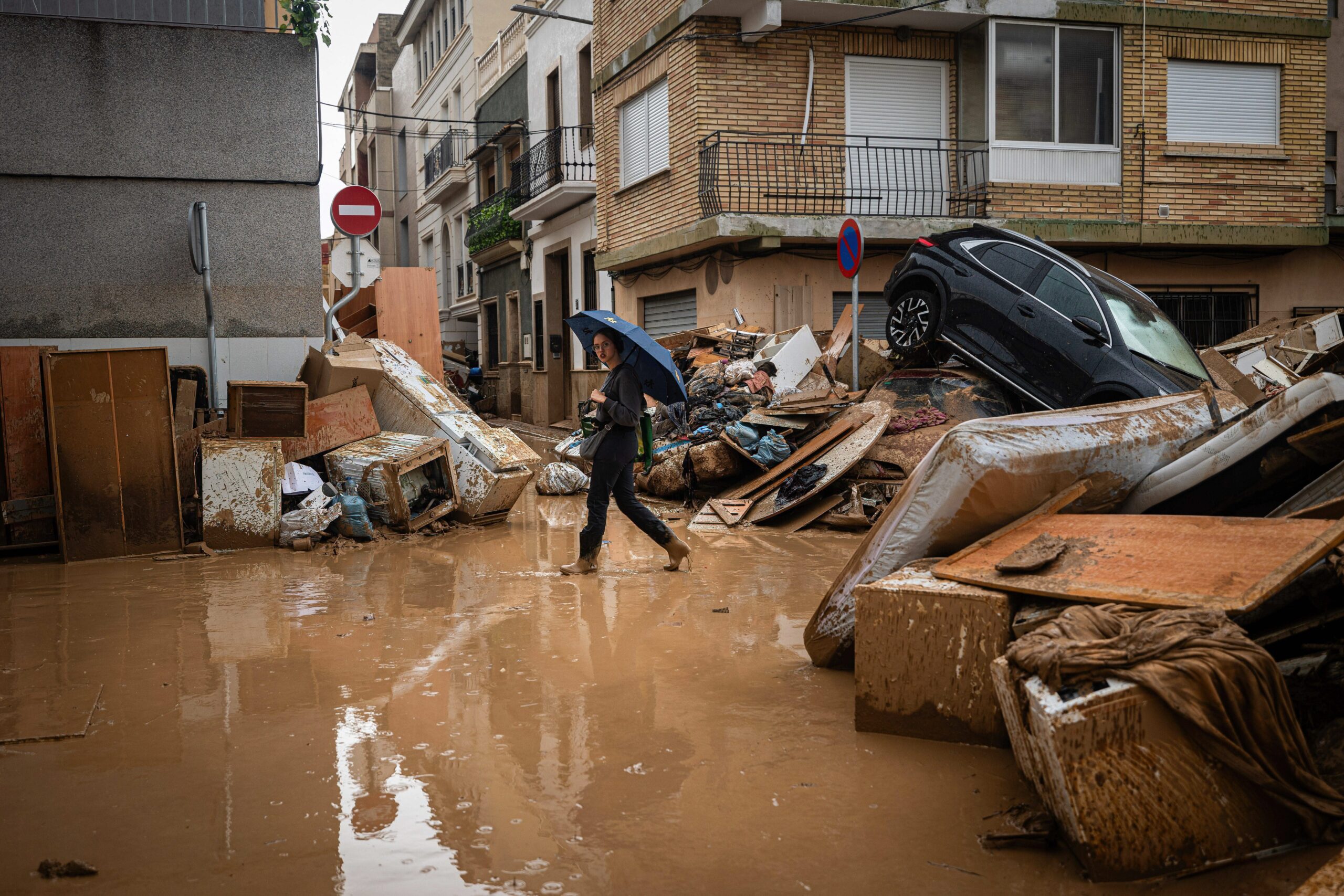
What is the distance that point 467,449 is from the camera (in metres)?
9.44

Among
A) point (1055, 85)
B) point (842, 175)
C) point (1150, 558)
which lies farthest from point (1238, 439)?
point (1055, 85)

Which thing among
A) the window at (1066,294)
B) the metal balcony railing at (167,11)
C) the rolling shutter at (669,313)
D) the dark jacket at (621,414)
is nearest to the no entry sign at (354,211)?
the metal balcony railing at (167,11)

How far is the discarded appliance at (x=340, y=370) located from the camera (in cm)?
941

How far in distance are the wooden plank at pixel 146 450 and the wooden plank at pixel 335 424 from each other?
3.77 ft

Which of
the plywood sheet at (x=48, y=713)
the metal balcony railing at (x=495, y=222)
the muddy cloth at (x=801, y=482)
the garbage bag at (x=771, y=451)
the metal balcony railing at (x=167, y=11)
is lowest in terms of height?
the plywood sheet at (x=48, y=713)

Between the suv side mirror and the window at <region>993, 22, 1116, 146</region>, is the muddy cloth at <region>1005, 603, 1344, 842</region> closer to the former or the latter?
the suv side mirror

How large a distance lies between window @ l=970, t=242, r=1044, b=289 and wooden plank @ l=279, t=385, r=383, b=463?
6.44 meters

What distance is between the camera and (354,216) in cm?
1073

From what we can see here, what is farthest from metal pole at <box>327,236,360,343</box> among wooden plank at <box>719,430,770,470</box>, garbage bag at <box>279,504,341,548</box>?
wooden plank at <box>719,430,770,470</box>

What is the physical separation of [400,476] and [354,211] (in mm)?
3493

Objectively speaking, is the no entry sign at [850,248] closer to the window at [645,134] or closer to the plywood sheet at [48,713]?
the window at [645,134]

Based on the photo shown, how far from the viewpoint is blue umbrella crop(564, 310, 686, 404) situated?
23.2 feet

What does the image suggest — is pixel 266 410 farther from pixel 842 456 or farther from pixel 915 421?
pixel 915 421

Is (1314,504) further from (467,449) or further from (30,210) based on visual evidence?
(30,210)
